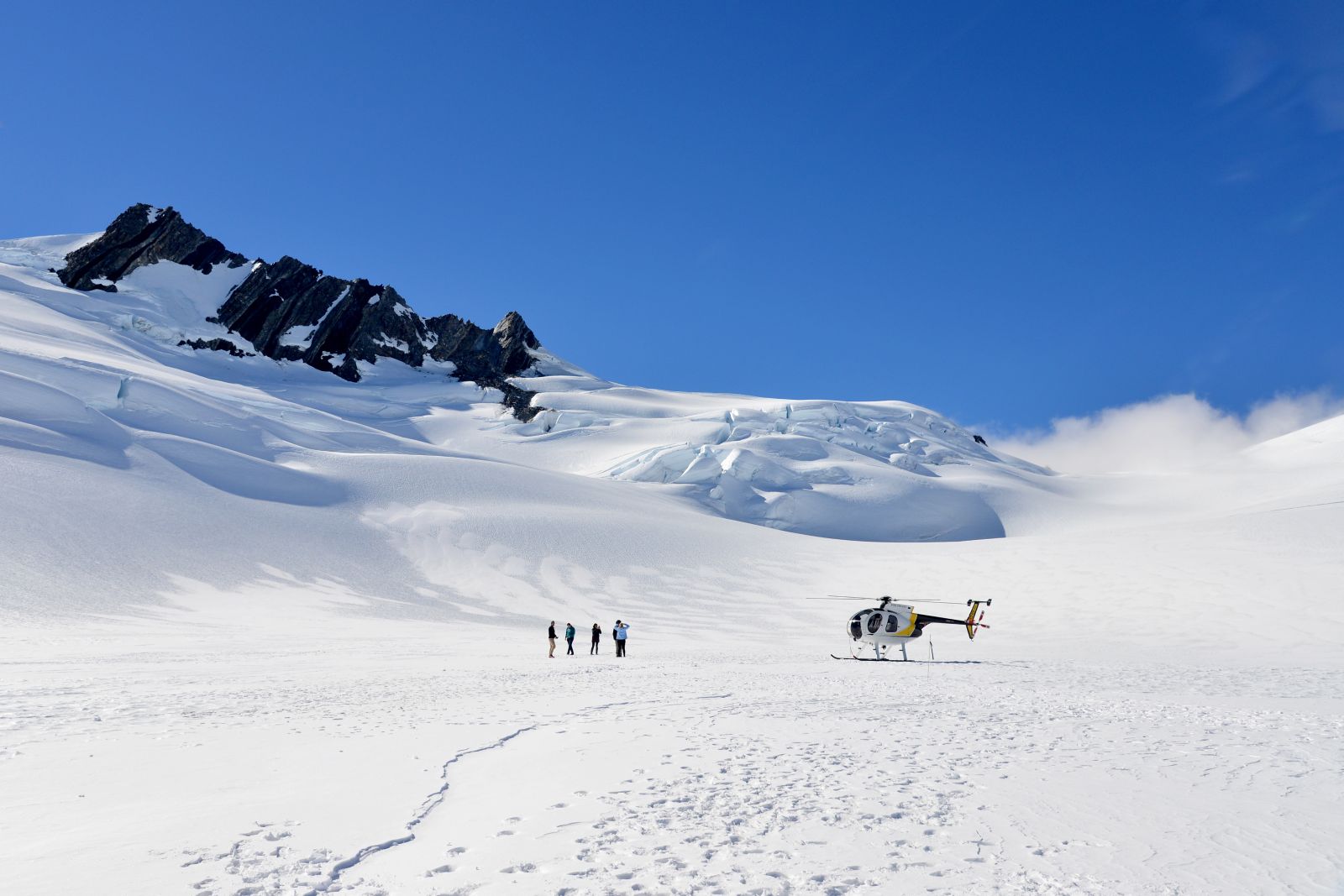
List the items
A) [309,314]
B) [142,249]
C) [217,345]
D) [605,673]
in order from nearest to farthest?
[605,673], [217,345], [309,314], [142,249]

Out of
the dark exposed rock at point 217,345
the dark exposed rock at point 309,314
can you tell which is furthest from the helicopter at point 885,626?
the dark exposed rock at point 217,345

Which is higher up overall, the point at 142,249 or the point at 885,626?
the point at 142,249

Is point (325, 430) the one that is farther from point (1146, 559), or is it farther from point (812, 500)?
point (1146, 559)

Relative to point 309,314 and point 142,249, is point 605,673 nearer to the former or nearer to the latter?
point 309,314

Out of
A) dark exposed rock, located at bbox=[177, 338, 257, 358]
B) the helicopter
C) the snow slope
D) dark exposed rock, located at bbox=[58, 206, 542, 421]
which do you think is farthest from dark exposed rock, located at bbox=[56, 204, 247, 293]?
the helicopter

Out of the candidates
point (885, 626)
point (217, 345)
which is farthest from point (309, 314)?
point (885, 626)

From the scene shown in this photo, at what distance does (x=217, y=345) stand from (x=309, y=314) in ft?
58.0

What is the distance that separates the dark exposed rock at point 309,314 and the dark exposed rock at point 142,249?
119 mm

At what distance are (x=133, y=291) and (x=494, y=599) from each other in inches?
3966

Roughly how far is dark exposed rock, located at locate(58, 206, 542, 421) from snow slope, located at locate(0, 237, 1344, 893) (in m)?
35.2

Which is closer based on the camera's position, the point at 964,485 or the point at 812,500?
the point at 812,500

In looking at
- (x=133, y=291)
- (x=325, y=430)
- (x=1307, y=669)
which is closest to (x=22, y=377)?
(x=325, y=430)

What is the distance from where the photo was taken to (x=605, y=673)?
61.8 ft

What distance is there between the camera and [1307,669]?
21.1 metres
